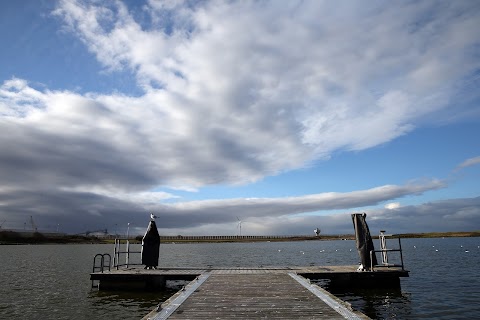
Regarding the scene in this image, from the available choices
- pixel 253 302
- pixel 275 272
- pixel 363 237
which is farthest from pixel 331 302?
pixel 363 237

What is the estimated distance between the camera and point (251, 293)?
14945 millimetres

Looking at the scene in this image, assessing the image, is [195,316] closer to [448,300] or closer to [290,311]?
[290,311]

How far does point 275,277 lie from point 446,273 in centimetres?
2222

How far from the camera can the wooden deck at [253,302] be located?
11.0m

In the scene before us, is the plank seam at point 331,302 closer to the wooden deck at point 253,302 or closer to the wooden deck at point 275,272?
the wooden deck at point 253,302

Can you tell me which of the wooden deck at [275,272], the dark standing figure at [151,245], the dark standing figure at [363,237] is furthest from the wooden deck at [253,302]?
the dark standing figure at [151,245]

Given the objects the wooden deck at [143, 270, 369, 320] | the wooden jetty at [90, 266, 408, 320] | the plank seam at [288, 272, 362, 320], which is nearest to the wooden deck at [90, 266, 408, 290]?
the wooden jetty at [90, 266, 408, 320]

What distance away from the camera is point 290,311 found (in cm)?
1161

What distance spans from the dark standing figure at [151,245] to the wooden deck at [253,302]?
286 inches

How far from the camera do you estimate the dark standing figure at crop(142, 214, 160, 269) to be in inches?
951

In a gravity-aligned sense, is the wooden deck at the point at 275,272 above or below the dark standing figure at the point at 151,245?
below

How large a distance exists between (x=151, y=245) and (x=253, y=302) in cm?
1302

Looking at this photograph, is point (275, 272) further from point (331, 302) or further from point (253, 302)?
point (331, 302)

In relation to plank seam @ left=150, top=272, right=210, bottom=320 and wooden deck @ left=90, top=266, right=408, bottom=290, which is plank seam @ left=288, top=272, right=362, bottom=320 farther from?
wooden deck @ left=90, top=266, right=408, bottom=290
